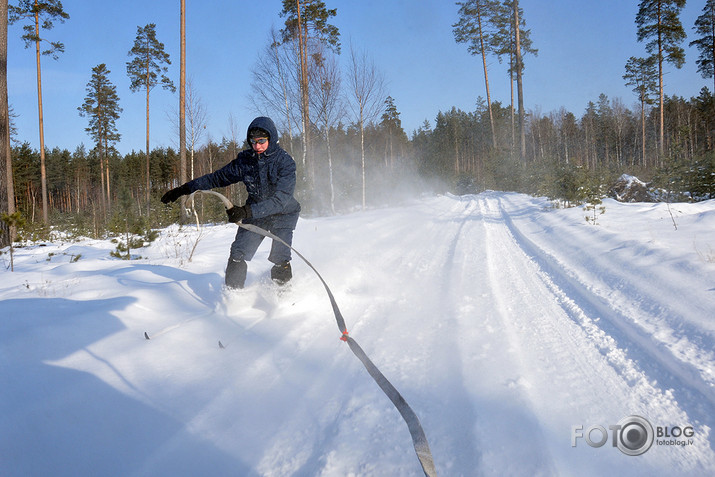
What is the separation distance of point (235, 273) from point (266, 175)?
3.44 ft

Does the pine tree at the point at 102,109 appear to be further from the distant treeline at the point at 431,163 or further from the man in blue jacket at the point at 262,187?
the man in blue jacket at the point at 262,187

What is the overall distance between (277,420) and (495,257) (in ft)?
15.9

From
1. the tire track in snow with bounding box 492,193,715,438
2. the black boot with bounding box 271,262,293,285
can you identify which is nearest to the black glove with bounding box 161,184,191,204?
the black boot with bounding box 271,262,293,285

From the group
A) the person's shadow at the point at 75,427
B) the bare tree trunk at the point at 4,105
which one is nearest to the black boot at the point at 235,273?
the person's shadow at the point at 75,427

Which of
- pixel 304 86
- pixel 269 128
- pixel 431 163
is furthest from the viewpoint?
pixel 431 163

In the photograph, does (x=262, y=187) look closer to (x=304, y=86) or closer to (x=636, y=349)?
(x=636, y=349)

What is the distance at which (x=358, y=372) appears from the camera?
2197 mm

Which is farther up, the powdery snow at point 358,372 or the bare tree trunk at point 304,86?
the bare tree trunk at point 304,86

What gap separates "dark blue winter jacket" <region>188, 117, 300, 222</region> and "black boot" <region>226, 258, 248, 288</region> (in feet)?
2.04

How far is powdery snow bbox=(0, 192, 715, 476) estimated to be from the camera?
4.86ft

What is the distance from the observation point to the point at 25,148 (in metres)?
39.9

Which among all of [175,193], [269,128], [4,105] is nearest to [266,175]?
[269,128]

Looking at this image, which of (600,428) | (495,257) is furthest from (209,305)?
(495,257)

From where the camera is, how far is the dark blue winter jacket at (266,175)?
3.31 metres
